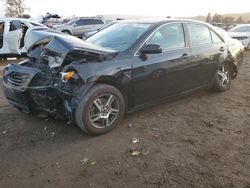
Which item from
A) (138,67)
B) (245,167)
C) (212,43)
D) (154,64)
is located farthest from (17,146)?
(212,43)

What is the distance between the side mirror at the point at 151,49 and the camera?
4.10 meters

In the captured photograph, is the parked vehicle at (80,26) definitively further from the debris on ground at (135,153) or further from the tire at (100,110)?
the debris on ground at (135,153)

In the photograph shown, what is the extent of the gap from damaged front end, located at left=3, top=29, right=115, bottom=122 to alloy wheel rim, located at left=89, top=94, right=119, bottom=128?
29 centimetres

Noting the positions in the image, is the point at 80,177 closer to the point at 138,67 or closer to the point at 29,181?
the point at 29,181

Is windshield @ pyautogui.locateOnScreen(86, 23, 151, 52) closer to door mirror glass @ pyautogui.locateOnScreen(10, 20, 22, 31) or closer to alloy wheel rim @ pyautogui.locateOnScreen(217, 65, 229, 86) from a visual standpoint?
alloy wheel rim @ pyautogui.locateOnScreen(217, 65, 229, 86)

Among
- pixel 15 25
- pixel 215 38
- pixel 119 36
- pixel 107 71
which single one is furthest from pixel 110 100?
pixel 15 25

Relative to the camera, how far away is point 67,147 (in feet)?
11.9

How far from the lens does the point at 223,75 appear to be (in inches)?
235

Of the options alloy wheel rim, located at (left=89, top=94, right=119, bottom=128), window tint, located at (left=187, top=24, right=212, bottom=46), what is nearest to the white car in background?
window tint, located at (left=187, top=24, right=212, bottom=46)

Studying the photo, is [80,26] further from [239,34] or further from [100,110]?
[100,110]

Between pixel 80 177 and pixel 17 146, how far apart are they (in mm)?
1215

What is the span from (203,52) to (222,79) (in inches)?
42.2

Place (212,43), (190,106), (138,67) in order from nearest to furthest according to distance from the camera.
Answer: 1. (138,67)
2. (190,106)
3. (212,43)

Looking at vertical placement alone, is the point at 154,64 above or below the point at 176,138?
above
